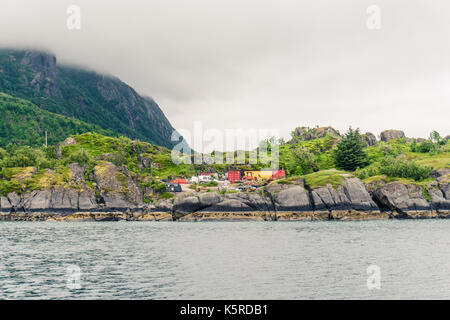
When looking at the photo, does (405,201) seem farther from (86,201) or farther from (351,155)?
(86,201)

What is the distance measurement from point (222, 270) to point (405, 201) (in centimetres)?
10414

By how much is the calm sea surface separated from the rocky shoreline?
218ft

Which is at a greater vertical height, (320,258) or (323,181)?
(323,181)

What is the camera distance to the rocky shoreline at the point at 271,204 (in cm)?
11588

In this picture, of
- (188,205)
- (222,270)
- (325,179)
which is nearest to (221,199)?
(188,205)

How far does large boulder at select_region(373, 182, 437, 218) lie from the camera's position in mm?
117625

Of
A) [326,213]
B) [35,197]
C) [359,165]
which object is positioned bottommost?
[326,213]

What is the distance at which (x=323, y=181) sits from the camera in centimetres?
12412
